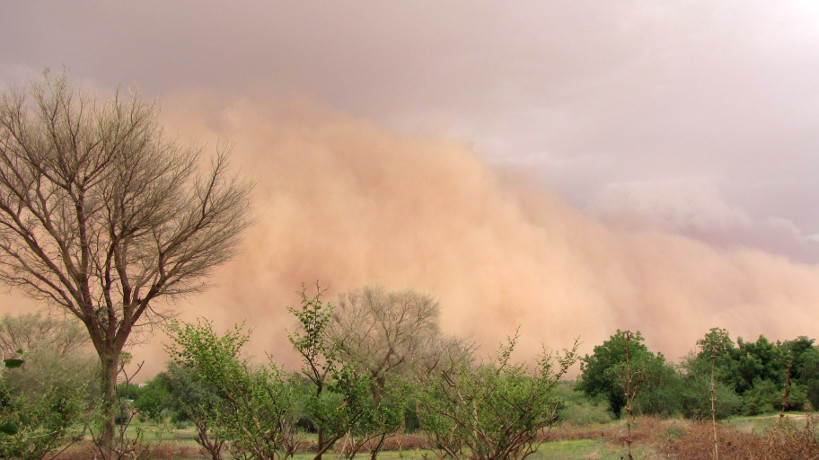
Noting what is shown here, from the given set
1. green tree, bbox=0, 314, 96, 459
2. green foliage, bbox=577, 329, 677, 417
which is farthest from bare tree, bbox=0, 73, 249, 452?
green foliage, bbox=577, 329, 677, 417

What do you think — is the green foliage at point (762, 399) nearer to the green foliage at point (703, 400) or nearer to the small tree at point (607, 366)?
the green foliage at point (703, 400)

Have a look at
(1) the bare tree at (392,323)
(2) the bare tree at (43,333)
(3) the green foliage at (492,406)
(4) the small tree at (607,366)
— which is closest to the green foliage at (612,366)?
(4) the small tree at (607,366)

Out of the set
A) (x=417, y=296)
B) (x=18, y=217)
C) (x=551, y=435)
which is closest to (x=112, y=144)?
(x=18, y=217)

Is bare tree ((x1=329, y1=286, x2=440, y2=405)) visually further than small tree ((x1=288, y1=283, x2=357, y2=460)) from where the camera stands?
Yes

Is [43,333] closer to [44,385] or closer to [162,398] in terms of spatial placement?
[162,398]

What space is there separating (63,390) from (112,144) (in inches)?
302

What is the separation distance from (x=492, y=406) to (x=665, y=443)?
527 inches

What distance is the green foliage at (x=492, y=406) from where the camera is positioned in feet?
31.1

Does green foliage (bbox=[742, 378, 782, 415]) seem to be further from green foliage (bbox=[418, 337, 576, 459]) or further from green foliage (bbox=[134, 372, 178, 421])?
green foliage (bbox=[134, 372, 178, 421])

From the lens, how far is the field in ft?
36.1

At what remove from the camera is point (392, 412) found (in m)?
8.56

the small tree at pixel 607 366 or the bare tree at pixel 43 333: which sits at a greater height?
the bare tree at pixel 43 333

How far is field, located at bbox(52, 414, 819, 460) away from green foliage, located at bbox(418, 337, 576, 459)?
75 centimetres

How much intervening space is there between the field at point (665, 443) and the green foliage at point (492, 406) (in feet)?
2.47
